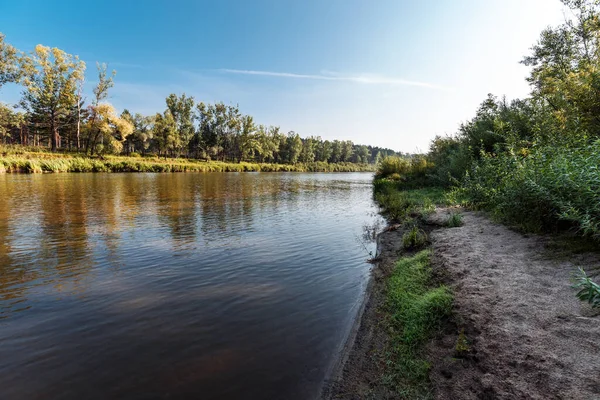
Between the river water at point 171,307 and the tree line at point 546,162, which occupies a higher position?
the tree line at point 546,162

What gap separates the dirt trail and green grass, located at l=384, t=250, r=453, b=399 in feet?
0.66

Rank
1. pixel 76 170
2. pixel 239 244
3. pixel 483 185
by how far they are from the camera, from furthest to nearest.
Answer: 1. pixel 76 170
2. pixel 483 185
3. pixel 239 244

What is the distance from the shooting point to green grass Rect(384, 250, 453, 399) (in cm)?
402

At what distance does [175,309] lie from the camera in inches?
257

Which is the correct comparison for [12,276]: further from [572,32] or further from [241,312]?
[572,32]

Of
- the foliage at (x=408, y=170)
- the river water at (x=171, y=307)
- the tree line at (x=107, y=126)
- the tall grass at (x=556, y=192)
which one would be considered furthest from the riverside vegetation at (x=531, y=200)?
the tree line at (x=107, y=126)

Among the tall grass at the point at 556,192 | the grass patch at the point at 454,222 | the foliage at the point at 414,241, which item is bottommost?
the foliage at the point at 414,241

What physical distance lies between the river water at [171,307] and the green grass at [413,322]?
1.02m

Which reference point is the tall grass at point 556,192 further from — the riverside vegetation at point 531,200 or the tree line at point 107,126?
the tree line at point 107,126

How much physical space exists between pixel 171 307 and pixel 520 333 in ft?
20.8

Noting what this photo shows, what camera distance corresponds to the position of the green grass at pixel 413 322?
4020mm

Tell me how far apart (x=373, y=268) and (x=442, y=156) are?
22590 mm

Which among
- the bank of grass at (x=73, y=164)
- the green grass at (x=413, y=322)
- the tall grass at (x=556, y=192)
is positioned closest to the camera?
the green grass at (x=413, y=322)

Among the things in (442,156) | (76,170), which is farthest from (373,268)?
(76,170)
